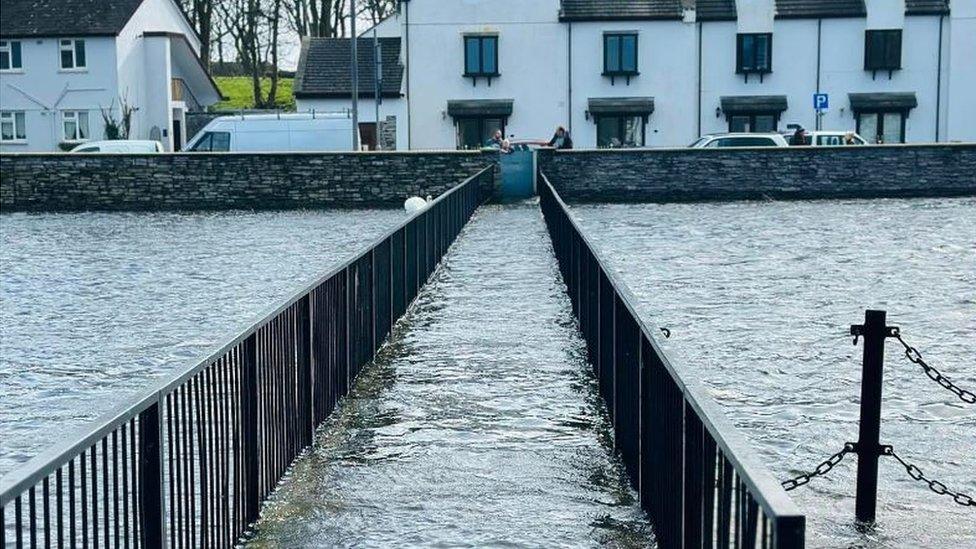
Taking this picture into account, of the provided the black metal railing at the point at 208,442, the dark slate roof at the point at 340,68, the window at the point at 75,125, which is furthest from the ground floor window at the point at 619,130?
the black metal railing at the point at 208,442

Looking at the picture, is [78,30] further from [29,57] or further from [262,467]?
[262,467]

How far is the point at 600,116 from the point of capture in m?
59.6

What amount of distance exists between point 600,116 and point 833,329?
1794 inches

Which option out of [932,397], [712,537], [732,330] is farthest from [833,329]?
[712,537]

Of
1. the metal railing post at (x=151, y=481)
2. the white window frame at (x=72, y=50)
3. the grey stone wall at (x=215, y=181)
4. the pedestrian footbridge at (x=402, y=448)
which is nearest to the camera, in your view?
the pedestrian footbridge at (x=402, y=448)

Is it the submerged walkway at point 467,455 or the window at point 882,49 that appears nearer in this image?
the submerged walkway at point 467,455

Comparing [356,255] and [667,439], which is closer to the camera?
[667,439]

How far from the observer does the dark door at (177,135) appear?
6806 cm

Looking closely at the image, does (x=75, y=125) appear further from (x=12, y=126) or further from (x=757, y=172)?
(x=757, y=172)

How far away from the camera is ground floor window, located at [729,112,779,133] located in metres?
59.9

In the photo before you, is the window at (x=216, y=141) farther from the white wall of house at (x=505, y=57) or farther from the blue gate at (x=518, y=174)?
the white wall of house at (x=505, y=57)

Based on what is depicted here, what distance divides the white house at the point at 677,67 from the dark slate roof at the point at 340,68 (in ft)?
9.50

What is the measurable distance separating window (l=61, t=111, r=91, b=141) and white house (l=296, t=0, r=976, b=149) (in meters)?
14.3

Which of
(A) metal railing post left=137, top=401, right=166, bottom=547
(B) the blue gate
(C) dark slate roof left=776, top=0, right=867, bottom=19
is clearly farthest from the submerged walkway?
(C) dark slate roof left=776, top=0, right=867, bottom=19
